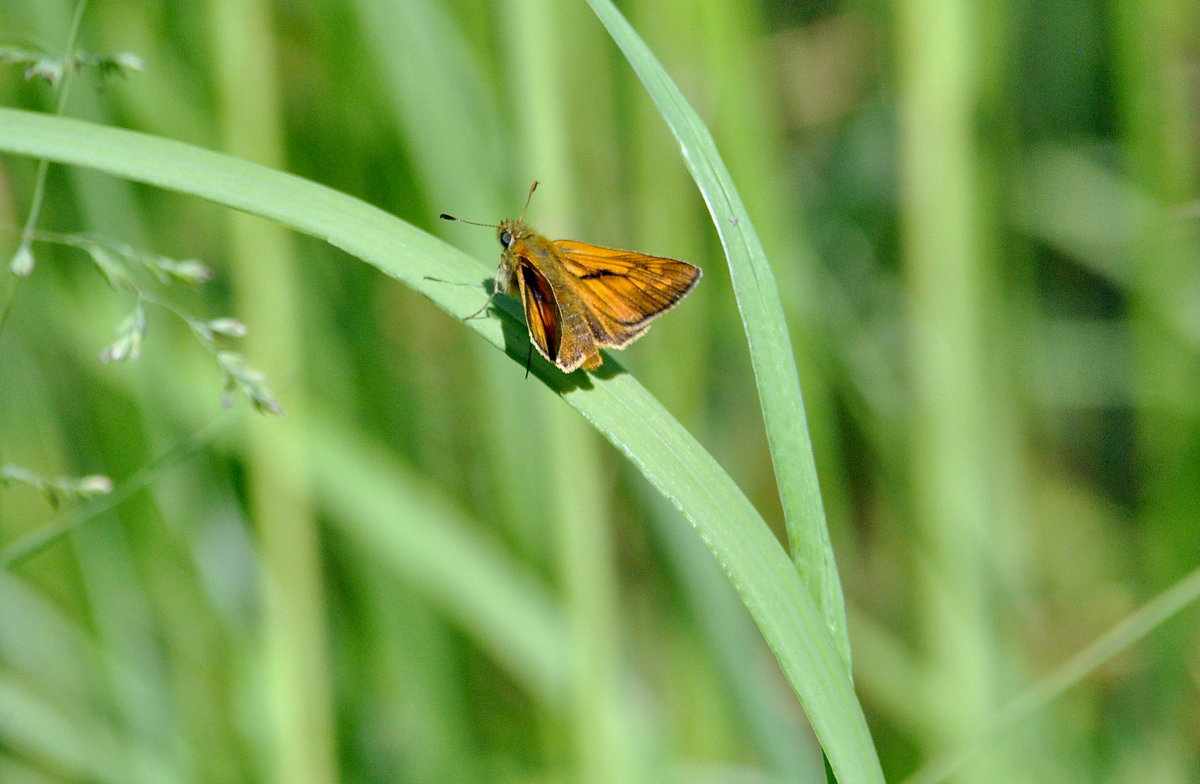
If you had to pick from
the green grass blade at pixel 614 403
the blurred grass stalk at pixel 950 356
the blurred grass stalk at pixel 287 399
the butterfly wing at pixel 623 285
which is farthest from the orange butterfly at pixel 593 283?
the blurred grass stalk at pixel 950 356

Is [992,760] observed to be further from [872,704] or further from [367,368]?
[367,368]

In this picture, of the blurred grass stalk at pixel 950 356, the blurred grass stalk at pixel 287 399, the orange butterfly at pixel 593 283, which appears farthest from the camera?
the blurred grass stalk at pixel 950 356

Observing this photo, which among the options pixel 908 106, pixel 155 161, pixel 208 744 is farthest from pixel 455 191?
pixel 208 744

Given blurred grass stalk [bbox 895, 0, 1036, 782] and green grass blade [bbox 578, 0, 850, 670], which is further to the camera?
blurred grass stalk [bbox 895, 0, 1036, 782]

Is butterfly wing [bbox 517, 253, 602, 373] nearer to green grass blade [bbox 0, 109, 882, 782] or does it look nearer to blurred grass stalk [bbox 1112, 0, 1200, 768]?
green grass blade [bbox 0, 109, 882, 782]

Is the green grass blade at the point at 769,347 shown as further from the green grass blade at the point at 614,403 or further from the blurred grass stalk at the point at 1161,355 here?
the blurred grass stalk at the point at 1161,355

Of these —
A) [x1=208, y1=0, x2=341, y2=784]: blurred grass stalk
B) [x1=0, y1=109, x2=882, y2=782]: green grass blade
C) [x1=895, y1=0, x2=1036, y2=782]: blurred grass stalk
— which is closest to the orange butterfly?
[x1=0, y1=109, x2=882, y2=782]: green grass blade
